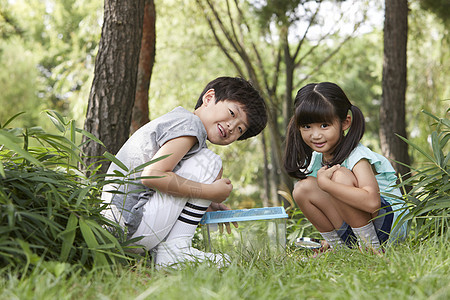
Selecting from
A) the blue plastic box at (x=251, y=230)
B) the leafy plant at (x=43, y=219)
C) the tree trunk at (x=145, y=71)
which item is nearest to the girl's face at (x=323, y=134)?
the blue plastic box at (x=251, y=230)

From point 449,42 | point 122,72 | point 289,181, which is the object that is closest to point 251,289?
point 122,72

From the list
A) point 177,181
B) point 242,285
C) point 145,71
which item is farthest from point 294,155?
point 145,71

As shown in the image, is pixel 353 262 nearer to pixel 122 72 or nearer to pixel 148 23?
pixel 122 72

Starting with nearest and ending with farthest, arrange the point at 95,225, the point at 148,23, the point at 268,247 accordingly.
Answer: the point at 95,225 → the point at 268,247 → the point at 148,23

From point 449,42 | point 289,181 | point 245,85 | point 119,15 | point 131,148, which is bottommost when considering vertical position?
point 289,181

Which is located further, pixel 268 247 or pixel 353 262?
pixel 268 247

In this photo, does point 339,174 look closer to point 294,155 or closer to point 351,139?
point 351,139

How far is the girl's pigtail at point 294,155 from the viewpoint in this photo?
2572mm

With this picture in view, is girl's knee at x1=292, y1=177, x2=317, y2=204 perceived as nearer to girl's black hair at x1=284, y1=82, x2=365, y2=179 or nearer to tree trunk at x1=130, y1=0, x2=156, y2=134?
girl's black hair at x1=284, y1=82, x2=365, y2=179

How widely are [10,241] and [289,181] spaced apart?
4582 millimetres

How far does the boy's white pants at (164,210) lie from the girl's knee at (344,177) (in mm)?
589

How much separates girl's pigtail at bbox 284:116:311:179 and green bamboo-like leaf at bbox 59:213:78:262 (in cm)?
136

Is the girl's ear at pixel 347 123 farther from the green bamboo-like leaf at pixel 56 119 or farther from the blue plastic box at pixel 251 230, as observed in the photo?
the green bamboo-like leaf at pixel 56 119

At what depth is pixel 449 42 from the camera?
6.17 metres
